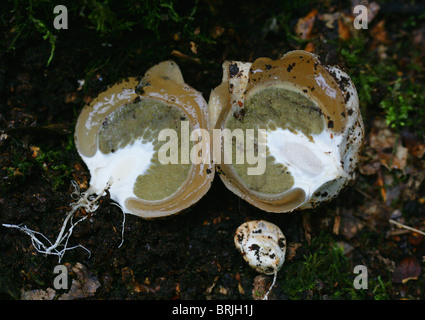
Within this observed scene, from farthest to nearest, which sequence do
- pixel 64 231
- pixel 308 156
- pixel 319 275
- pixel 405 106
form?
1. pixel 405 106
2. pixel 319 275
3. pixel 64 231
4. pixel 308 156

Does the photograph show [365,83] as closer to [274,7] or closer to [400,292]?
[274,7]

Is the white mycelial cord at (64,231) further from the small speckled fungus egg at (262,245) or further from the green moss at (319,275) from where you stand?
the green moss at (319,275)

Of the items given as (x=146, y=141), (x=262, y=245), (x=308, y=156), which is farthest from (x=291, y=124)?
(x=146, y=141)

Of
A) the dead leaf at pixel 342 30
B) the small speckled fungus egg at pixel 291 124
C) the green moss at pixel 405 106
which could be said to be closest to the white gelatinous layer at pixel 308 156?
the small speckled fungus egg at pixel 291 124

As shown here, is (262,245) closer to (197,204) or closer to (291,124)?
(197,204)

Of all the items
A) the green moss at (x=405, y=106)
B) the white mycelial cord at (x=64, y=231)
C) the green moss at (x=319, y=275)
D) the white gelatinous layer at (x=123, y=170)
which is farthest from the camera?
the green moss at (x=405, y=106)
